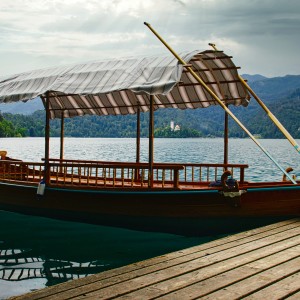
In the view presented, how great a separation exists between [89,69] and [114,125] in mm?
141429

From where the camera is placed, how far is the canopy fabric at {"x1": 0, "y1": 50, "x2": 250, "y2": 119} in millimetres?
9266

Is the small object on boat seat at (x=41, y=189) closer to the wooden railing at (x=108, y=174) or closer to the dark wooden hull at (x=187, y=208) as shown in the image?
the wooden railing at (x=108, y=174)

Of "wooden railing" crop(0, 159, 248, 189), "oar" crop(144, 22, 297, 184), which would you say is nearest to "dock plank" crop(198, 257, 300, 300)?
"oar" crop(144, 22, 297, 184)

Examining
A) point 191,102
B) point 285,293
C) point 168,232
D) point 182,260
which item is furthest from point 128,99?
point 285,293

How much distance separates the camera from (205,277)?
18.2 ft

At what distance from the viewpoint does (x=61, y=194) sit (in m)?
10.5

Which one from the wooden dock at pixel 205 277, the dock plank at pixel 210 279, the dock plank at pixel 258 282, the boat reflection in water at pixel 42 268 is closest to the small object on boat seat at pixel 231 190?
the wooden dock at pixel 205 277

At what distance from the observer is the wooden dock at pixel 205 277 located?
196 inches

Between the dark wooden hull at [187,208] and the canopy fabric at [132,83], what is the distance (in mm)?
2013

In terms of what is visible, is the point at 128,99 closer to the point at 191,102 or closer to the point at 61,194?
the point at 191,102

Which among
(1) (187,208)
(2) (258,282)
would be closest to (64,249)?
(1) (187,208)

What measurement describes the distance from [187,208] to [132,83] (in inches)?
102

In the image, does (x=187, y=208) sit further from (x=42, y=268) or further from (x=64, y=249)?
(x=42, y=268)

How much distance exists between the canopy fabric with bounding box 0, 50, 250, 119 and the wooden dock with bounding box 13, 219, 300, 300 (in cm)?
330
